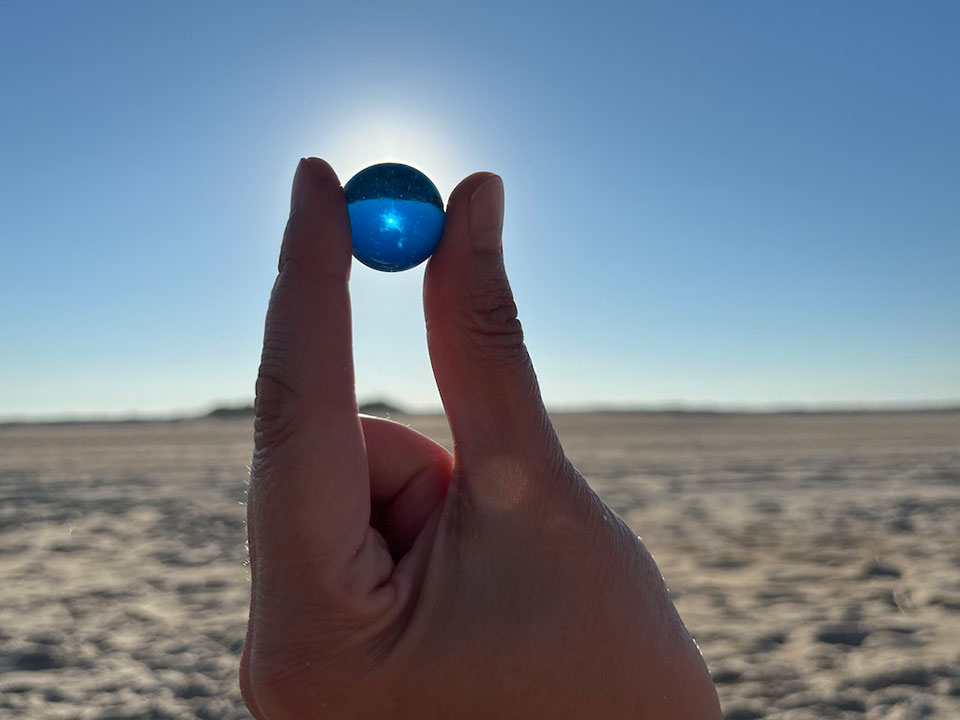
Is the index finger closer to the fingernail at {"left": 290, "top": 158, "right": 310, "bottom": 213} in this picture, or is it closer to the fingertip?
the fingernail at {"left": 290, "top": 158, "right": 310, "bottom": 213}

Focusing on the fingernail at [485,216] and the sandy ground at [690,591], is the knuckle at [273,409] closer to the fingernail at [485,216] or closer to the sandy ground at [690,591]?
the fingernail at [485,216]

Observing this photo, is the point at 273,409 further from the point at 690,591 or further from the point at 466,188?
the point at 690,591

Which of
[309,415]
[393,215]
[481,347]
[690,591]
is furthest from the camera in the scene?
[690,591]

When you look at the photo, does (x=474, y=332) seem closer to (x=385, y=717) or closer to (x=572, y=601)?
(x=572, y=601)

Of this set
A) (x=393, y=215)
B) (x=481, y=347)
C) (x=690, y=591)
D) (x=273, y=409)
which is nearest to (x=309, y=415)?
(x=273, y=409)

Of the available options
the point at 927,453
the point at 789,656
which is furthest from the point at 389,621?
the point at 927,453
